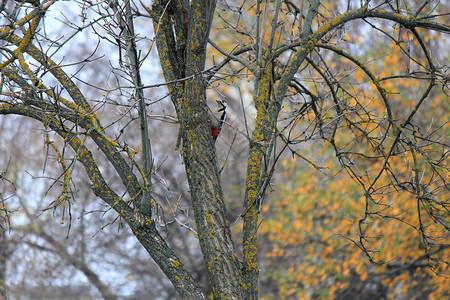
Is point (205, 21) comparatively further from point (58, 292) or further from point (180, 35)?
point (58, 292)

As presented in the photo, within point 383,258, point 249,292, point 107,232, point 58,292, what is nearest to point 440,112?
point 383,258

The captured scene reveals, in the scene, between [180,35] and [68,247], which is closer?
[180,35]

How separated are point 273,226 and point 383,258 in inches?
94.0

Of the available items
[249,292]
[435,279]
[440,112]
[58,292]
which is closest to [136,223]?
[249,292]

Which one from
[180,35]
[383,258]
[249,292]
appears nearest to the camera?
[249,292]

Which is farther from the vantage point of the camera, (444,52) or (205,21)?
(444,52)

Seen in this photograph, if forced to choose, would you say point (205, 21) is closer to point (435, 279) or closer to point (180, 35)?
point (180, 35)

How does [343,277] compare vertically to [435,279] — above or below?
above

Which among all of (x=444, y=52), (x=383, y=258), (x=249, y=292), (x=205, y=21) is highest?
(x=444, y=52)

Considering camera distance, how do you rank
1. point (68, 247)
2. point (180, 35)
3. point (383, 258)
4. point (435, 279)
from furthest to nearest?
point (68, 247) < point (383, 258) < point (435, 279) < point (180, 35)

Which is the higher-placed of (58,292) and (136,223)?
(58,292)

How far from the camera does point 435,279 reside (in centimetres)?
762

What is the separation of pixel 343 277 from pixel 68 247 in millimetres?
5004

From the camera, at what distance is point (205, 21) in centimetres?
318
